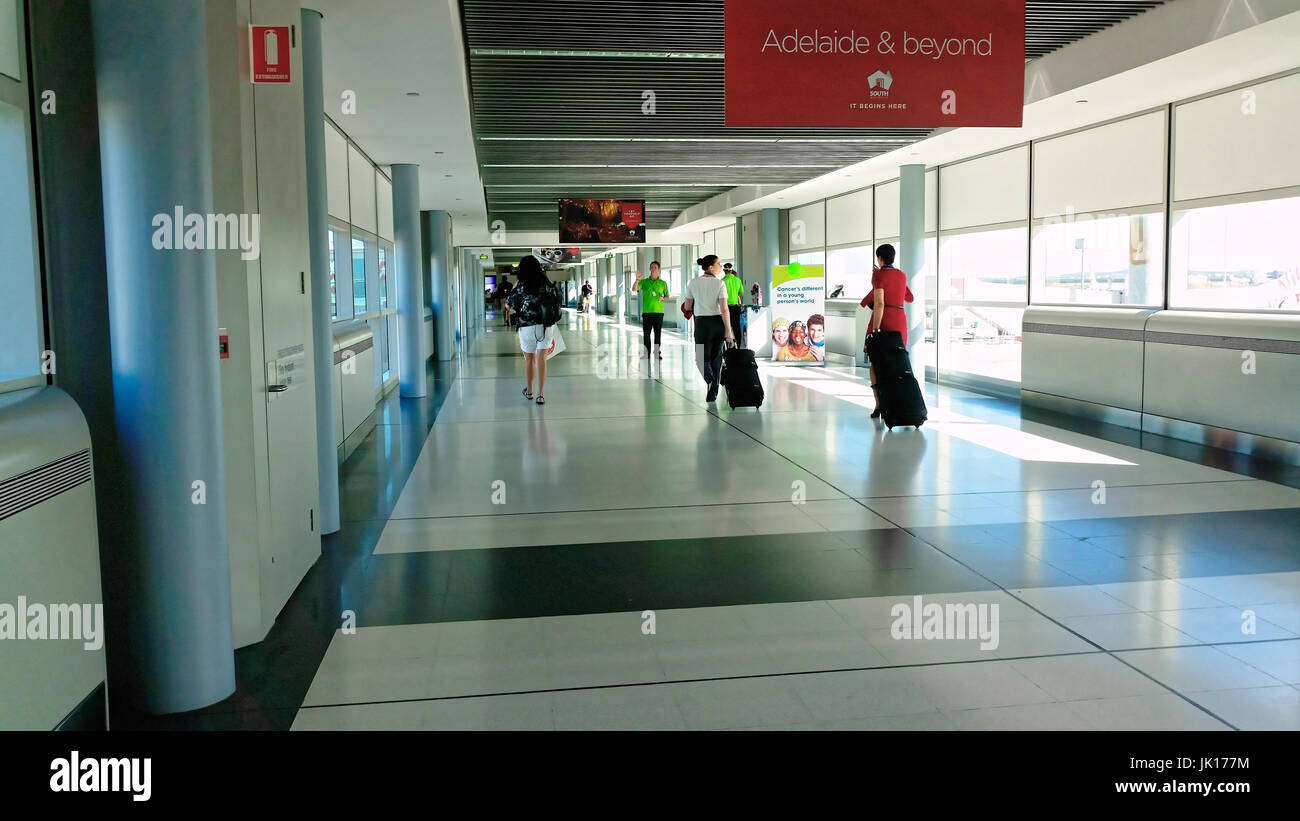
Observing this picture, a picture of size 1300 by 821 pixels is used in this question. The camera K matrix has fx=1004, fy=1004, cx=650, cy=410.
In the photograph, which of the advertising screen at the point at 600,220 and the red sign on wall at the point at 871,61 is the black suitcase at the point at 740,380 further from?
the advertising screen at the point at 600,220

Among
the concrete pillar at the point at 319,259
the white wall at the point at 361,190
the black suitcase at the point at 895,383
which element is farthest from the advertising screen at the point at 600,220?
the concrete pillar at the point at 319,259

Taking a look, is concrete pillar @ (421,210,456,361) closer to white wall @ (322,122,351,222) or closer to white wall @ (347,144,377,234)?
white wall @ (347,144,377,234)

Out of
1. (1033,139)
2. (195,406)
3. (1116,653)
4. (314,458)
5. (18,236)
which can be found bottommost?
(1116,653)

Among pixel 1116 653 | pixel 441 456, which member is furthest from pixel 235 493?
pixel 441 456

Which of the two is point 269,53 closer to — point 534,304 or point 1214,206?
point 534,304

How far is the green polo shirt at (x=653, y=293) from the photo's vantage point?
56.9 ft

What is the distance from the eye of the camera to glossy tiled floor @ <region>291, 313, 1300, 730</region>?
3279 mm

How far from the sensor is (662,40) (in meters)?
7.92

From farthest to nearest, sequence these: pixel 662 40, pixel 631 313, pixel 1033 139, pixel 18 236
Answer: pixel 631 313, pixel 1033 139, pixel 662 40, pixel 18 236

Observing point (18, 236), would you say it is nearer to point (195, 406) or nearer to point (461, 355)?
point (195, 406)

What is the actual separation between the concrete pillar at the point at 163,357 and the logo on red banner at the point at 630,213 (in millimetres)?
17391

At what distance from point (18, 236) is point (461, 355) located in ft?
59.3

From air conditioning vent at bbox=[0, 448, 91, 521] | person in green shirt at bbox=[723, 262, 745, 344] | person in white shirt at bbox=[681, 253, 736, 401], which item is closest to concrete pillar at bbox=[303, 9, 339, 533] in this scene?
air conditioning vent at bbox=[0, 448, 91, 521]

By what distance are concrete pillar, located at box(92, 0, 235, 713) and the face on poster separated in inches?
538
